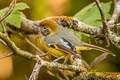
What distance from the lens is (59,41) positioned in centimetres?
256

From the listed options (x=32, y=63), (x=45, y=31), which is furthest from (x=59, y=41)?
(x=32, y=63)

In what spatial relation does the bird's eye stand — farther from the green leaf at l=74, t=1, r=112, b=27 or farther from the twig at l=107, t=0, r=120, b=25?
the twig at l=107, t=0, r=120, b=25

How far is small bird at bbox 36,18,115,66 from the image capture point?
248cm

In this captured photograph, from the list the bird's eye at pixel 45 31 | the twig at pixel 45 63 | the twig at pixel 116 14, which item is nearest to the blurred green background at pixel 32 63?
the twig at pixel 116 14

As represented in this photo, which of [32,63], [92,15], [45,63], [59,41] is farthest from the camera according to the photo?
[32,63]

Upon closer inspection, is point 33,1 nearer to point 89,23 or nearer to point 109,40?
point 89,23

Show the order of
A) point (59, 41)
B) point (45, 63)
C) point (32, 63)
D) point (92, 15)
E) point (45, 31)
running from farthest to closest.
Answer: point (32, 63), point (92, 15), point (45, 31), point (59, 41), point (45, 63)

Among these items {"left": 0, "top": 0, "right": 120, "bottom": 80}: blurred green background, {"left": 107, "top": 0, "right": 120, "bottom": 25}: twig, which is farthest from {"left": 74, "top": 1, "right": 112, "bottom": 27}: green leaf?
{"left": 0, "top": 0, "right": 120, "bottom": 80}: blurred green background

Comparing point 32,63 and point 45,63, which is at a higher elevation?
point 45,63

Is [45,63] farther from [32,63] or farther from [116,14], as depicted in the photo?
[32,63]

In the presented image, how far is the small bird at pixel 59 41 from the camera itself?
2481 millimetres

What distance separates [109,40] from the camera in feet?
8.70

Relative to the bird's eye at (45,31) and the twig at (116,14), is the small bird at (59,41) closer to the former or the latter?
the bird's eye at (45,31)

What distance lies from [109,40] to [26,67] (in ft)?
5.27
